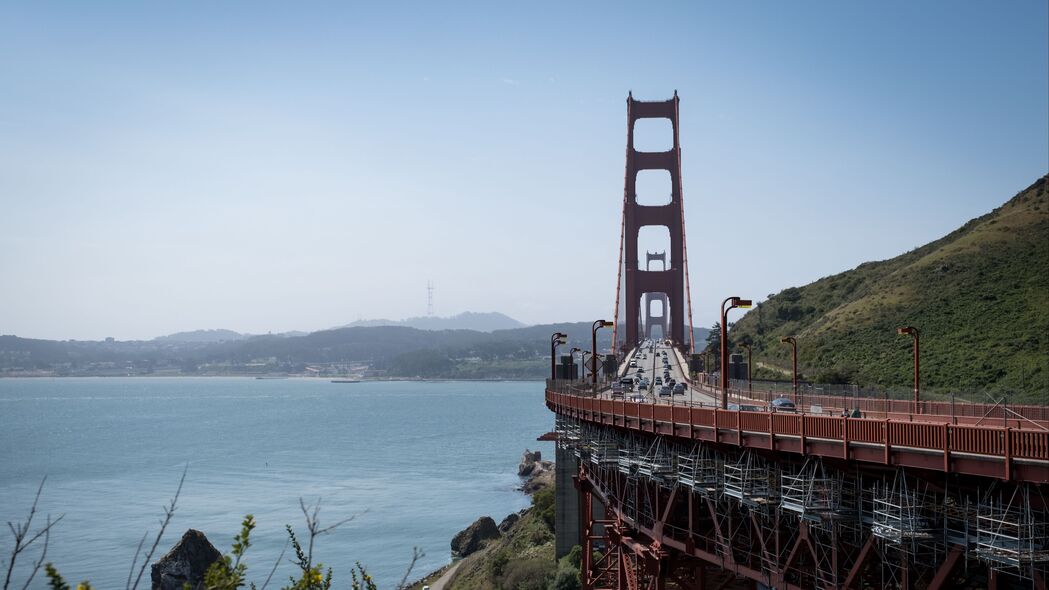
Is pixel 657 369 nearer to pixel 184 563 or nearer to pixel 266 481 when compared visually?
pixel 184 563

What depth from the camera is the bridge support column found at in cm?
4453

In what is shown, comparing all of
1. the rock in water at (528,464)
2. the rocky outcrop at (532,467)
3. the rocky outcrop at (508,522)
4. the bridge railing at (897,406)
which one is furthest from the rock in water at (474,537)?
the rock in water at (528,464)

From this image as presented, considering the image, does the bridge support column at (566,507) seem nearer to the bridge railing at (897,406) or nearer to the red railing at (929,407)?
the bridge railing at (897,406)

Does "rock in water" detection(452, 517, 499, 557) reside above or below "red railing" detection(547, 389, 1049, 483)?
below

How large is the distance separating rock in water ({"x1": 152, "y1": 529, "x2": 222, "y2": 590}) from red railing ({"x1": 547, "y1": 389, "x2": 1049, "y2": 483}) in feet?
97.3

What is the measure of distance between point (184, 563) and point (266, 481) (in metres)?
44.3

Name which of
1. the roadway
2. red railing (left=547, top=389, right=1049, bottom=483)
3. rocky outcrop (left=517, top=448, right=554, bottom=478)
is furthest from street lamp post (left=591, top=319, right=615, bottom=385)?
rocky outcrop (left=517, top=448, right=554, bottom=478)

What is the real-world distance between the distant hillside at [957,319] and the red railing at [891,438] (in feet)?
79.0

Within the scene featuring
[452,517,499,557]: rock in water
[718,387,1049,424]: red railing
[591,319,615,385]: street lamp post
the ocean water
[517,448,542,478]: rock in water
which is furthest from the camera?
[517,448,542,478]: rock in water

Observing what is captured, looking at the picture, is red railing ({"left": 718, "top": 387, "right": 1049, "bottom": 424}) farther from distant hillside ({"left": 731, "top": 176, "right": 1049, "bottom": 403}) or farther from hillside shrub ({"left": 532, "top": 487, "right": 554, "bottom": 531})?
hillside shrub ({"left": 532, "top": 487, "right": 554, "bottom": 531})

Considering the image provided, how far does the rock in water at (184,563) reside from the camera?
140 feet

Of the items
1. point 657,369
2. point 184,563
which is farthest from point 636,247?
point 184,563

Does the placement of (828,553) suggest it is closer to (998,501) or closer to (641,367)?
(998,501)

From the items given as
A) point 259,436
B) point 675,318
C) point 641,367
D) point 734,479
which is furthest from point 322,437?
point 734,479
